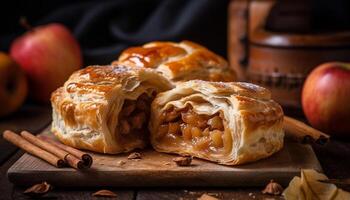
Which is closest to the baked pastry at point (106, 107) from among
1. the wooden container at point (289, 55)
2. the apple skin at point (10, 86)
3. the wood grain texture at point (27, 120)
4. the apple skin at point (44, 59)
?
the wood grain texture at point (27, 120)

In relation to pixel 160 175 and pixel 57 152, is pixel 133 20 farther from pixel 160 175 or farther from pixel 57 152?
pixel 160 175

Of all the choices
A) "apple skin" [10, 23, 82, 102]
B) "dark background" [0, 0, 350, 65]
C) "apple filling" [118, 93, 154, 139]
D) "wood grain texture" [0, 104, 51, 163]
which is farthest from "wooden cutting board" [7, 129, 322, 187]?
"dark background" [0, 0, 350, 65]

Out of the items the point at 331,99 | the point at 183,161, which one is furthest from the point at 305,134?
the point at 183,161

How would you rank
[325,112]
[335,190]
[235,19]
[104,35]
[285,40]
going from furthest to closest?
[104,35] → [235,19] → [285,40] → [325,112] → [335,190]

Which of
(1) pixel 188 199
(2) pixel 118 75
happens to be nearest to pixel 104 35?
(2) pixel 118 75

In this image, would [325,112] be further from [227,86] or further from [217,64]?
[227,86]

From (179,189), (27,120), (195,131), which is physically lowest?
(27,120)

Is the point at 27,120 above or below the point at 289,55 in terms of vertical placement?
below
